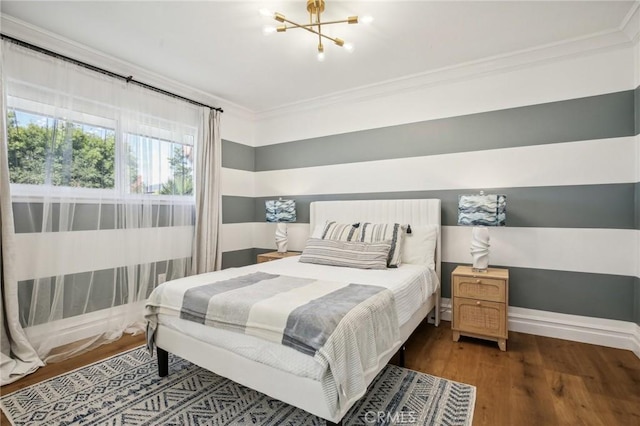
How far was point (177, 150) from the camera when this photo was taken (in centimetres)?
348

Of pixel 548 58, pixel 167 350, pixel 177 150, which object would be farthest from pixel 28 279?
pixel 548 58

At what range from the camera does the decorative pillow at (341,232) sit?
10.4 feet

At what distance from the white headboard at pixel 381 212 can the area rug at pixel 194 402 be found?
1.45m

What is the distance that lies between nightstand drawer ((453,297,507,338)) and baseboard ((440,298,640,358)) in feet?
1.77

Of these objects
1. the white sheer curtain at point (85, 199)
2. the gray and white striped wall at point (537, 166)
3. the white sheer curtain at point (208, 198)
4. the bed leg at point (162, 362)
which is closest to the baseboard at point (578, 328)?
the gray and white striped wall at point (537, 166)

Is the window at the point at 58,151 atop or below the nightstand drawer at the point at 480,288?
atop

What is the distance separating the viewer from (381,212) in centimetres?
347

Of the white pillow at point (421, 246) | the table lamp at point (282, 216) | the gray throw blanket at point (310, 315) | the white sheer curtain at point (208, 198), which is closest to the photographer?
the gray throw blanket at point (310, 315)

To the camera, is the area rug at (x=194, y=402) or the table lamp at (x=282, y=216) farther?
the table lamp at (x=282, y=216)

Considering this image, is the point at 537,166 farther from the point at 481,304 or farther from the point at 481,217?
the point at 481,304

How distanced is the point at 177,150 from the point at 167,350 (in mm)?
2222

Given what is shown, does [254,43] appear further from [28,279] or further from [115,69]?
[28,279]

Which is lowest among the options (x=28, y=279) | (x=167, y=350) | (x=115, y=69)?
(x=167, y=350)

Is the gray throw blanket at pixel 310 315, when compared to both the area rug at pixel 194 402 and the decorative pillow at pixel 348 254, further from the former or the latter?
the decorative pillow at pixel 348 254
